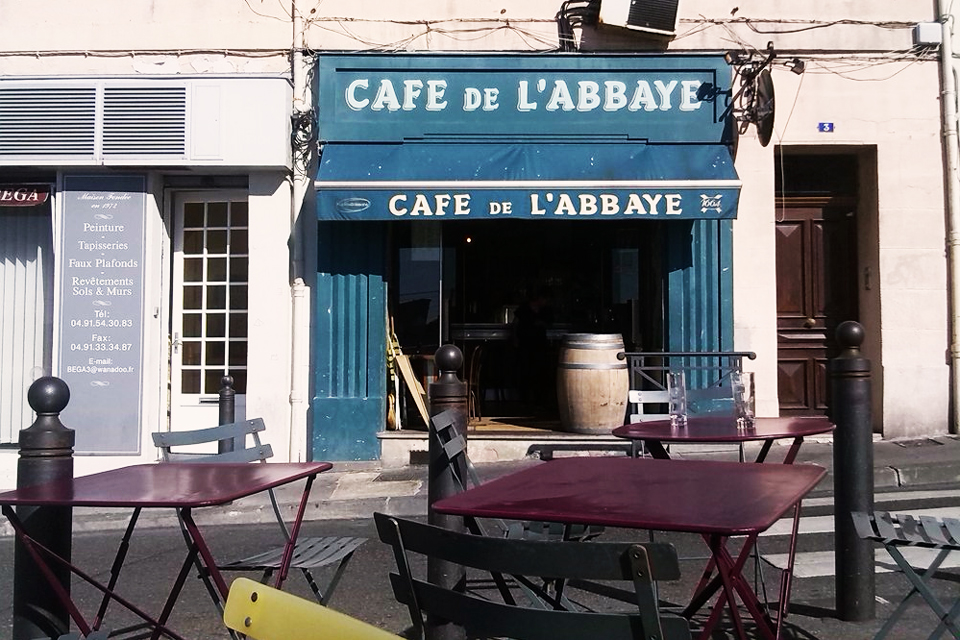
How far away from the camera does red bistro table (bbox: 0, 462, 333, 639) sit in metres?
2.81

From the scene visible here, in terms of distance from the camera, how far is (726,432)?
4066 mm

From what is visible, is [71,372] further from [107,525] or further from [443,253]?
[443,253]

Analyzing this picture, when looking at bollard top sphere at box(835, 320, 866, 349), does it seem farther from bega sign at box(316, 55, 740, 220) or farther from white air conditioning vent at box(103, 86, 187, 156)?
white air conditioning vent at box(103, 86, 187, 156)

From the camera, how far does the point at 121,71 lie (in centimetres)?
851

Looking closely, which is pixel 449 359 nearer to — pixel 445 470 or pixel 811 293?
pixel 445 470

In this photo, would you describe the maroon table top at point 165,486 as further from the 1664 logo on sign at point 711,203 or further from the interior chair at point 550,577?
the 1664 logo on sign at point 711,203

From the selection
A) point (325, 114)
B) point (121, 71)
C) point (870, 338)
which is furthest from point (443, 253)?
point (870, 338)

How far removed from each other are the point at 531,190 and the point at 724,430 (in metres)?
3.93

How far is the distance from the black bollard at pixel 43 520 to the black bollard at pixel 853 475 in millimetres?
3168

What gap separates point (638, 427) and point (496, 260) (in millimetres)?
5265

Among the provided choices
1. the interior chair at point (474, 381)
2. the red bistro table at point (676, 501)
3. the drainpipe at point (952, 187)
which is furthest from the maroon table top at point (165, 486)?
the drainpipe at point (952, 187)

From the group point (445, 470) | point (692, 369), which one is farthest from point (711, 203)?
point (445, 470)

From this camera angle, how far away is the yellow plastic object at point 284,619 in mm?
1484

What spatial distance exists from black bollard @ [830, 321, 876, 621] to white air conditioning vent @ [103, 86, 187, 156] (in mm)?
6402
